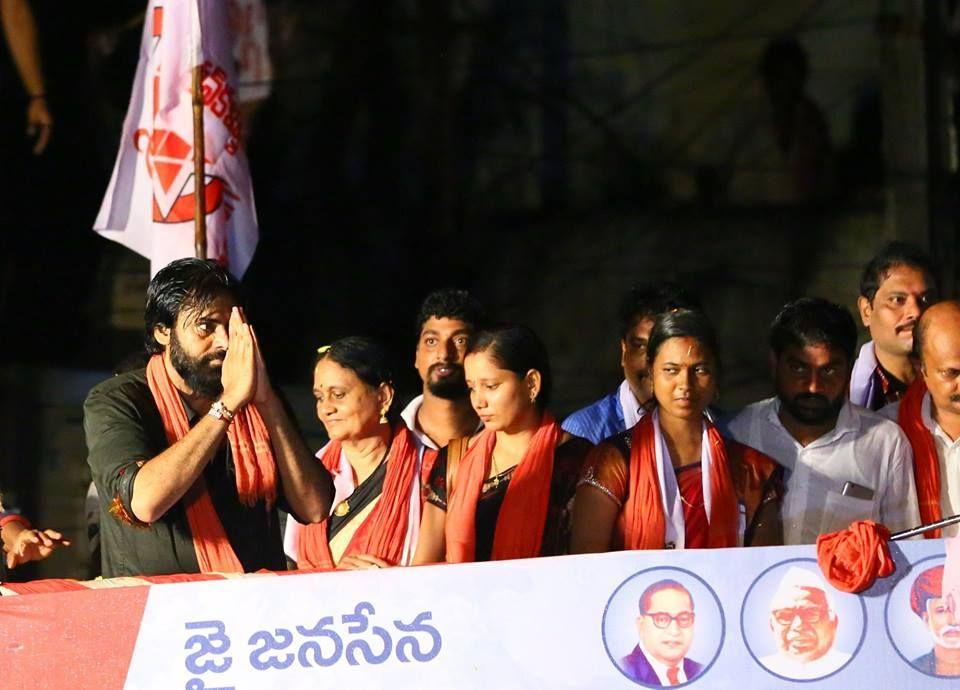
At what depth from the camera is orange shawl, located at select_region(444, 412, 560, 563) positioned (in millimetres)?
4473

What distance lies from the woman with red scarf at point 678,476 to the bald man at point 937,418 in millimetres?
426

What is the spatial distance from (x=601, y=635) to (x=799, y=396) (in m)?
1.16

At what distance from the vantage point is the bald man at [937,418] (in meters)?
4.59

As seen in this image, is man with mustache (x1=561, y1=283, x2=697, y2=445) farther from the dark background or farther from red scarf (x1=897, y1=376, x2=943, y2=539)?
the dark background

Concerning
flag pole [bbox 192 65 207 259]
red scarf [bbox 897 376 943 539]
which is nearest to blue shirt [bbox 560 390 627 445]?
red scarf [bbox 897 376 943 539]

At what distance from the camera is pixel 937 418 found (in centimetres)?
478

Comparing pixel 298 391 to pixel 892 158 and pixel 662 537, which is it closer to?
pixel 892 158

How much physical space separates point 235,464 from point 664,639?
119 cm

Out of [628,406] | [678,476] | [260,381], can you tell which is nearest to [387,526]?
[260,381]

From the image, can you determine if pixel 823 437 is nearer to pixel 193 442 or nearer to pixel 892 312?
pixel 892 312

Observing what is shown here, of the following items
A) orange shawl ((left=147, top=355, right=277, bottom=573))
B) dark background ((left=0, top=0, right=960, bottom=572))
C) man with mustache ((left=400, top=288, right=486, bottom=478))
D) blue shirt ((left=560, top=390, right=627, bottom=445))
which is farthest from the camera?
dark background ((left=0, top=0, right=960, bottom=572))

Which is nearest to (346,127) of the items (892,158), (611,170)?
(611,170)

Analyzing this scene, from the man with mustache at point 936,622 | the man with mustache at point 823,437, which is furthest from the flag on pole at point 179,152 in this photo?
the man with mustache at point 936,622

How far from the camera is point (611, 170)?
8.60m
